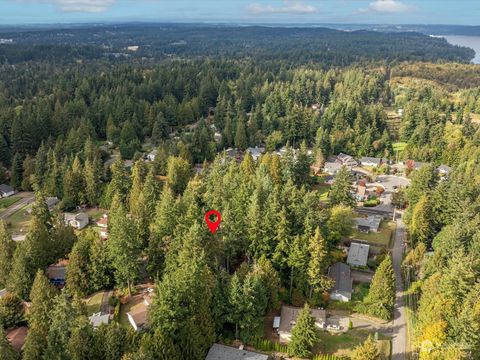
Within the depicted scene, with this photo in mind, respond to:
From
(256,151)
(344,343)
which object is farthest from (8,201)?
(344,343)

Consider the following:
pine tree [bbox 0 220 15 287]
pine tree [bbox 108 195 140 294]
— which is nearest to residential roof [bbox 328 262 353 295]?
pine tree [bbox 108 195 140 294]

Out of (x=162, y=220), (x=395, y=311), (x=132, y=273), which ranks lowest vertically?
(x=395, y=311)

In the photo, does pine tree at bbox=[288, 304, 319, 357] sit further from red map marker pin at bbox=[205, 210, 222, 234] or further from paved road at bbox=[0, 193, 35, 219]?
paved road at bbox=[0, 193, 35, 219]

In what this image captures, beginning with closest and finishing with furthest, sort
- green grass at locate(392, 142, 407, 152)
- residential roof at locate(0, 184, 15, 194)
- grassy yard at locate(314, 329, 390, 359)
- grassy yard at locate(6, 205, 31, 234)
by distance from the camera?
grassy yard at locate(314, 329, 390, 359)
grassy yard at locate(6, 205, 31, 234)
residential roof at locate(0, 184, 15, 194)
green grass at locate(392, 142, 407, 152)

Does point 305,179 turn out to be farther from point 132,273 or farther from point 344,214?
point 132,273

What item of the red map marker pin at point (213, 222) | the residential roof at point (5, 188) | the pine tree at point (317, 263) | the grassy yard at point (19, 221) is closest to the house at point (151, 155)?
the residential roof at point (5, 188)

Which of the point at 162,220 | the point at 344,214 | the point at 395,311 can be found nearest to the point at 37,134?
the point at 162,220

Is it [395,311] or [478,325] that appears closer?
[478,325]
